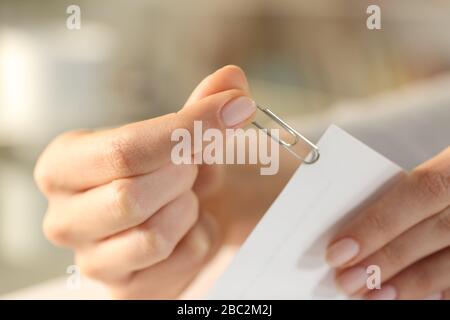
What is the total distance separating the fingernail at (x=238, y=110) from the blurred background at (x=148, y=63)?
382 millimetres

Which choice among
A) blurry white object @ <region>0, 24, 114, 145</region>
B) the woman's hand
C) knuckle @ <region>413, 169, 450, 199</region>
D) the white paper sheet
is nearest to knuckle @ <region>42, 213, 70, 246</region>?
the woman's hand

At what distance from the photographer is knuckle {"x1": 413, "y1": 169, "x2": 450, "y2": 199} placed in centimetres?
30

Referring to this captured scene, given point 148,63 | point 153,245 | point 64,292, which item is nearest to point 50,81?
point 148,63

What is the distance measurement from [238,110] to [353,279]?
13 cm

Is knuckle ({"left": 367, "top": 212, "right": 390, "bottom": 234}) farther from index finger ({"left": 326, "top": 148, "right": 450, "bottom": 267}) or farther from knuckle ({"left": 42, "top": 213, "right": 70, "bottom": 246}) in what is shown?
knuckle ({"left": 42, "top": 213, "right": 70, "bottom": 246})

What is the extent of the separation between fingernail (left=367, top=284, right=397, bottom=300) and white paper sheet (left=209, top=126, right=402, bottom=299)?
0.07 ft

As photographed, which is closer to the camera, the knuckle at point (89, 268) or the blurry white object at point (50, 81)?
the knuckle at point (89, 268)

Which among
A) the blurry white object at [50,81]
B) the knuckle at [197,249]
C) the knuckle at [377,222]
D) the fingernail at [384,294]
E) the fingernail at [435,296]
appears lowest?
the fingernail at [435,296]

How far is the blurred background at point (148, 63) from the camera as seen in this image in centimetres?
69

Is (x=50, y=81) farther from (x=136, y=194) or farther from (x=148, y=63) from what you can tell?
(x=136, y=194)

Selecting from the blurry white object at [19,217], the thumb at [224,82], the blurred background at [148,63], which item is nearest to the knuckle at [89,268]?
the thumb at [224,82]

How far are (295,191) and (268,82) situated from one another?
0.40 m

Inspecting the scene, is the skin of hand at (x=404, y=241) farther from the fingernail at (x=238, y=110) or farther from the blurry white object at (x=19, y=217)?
the blurry white object at (x=19, y=217)

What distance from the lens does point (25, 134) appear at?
853 millimetres
